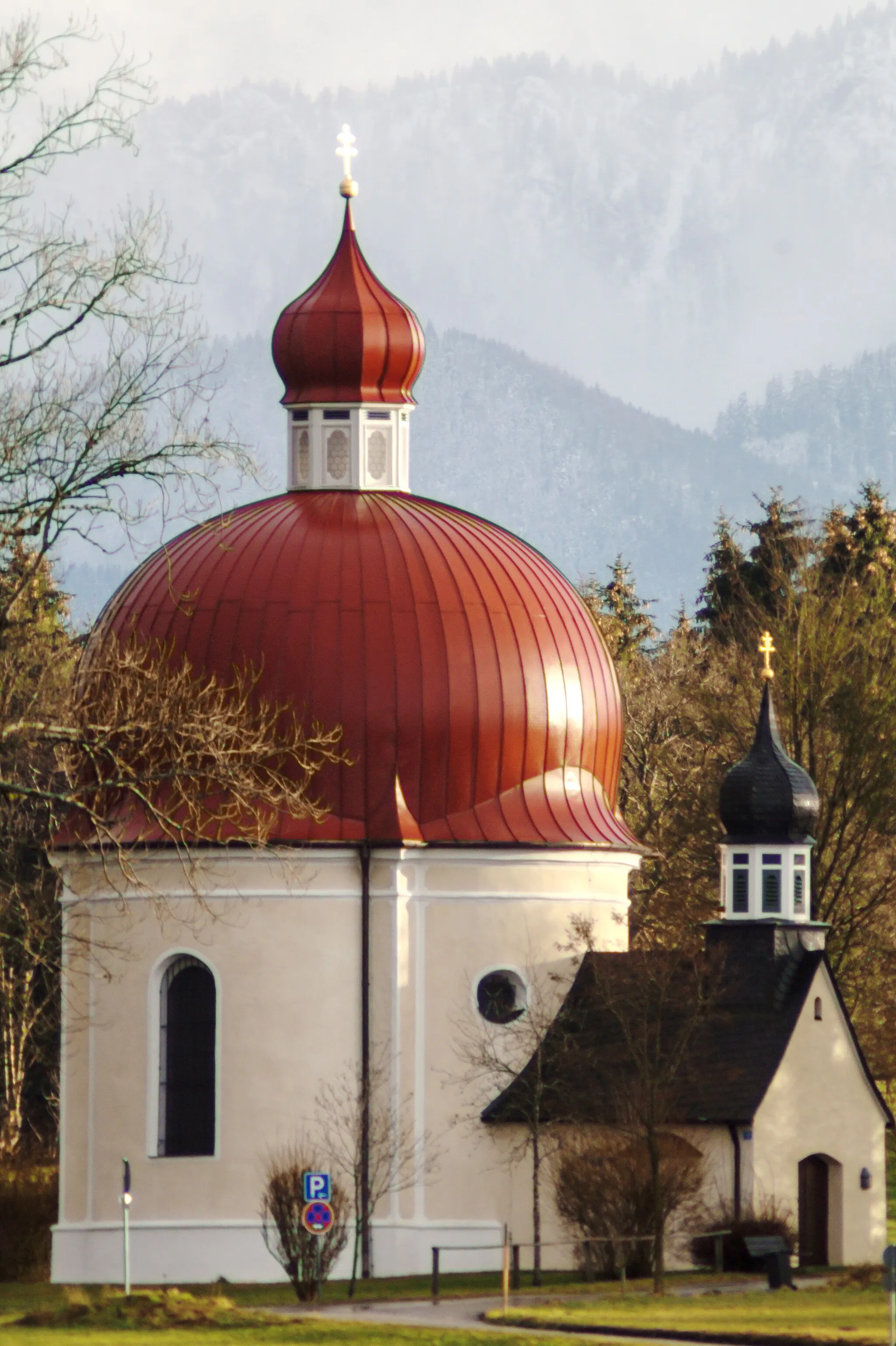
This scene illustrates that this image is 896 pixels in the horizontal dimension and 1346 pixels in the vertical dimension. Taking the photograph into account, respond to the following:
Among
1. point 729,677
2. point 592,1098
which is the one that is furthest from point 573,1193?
point 729,677

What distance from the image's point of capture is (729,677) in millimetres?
56000

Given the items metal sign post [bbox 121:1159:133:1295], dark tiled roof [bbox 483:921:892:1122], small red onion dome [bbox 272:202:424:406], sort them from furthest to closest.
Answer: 1. small red onion dome [bbox 272:202:424:406]
2. dark tiled roof [bbox 483:921:892:1122]
3. metal sign post [bbox 121:1159:133:1295]

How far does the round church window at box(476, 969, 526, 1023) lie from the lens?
144 ft

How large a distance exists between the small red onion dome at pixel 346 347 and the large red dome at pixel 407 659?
260cm

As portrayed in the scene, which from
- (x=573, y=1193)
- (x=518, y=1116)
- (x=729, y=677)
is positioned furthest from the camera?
(x=729, y=677)

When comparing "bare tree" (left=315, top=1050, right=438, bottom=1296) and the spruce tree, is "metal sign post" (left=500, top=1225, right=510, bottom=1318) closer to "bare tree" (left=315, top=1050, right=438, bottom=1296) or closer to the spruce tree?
"bare tree" (left=315, top=1050, right=438, bottom=1296)

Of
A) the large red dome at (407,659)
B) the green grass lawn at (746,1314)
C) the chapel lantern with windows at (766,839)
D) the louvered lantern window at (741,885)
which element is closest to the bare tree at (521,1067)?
the large red dome at (407,659)

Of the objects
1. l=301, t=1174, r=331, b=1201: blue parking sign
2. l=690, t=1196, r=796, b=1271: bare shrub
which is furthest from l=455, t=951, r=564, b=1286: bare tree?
l=301, t=1174, r=331, b=1201: blue parking sign

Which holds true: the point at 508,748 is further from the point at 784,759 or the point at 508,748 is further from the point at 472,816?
the point at 784,759

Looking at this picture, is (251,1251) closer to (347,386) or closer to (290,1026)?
(290,1026)

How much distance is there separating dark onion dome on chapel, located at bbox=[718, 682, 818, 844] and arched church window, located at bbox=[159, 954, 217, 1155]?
26.6 ft

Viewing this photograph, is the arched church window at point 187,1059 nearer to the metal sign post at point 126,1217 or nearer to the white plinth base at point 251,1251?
the metal sign post at point 126,1217

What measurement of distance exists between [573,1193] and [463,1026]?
4.18 m

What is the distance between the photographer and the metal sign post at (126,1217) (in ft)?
121
